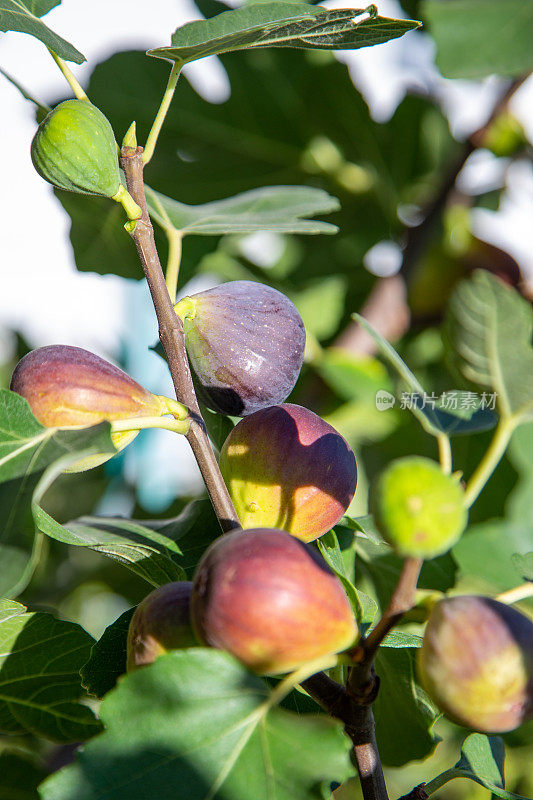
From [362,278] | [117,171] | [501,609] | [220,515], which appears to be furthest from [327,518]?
[362,278]

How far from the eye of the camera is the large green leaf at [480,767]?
100 cm

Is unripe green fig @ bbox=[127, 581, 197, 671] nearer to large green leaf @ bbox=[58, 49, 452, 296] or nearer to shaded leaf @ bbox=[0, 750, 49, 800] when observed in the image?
shaded leaf @ bbox=[0, 750, 49, 800]

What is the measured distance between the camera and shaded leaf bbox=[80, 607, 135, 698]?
1001mm

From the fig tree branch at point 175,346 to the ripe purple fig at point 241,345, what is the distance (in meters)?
0.07

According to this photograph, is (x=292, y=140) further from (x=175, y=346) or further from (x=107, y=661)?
(x=107, y=661)

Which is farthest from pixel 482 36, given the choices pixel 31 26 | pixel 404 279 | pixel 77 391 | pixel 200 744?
pixel 200 744

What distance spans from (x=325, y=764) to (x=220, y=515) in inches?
12.6

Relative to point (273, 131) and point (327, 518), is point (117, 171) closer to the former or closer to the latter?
point (327, 518)

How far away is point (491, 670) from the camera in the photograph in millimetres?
678

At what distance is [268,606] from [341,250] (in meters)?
1.94

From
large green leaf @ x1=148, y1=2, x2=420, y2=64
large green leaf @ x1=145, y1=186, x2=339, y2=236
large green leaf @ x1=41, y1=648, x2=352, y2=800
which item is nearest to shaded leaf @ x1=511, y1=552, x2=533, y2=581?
large green leaf @ x1=41, y1=648, x2=352, y2=800

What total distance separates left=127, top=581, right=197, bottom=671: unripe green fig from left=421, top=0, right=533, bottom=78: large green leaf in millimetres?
1177

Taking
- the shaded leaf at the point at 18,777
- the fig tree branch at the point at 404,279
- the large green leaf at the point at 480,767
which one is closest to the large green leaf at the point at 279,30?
the large green leaf at the point at 480,767

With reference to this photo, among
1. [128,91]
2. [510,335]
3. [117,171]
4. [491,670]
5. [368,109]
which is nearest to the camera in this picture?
[491,670]
